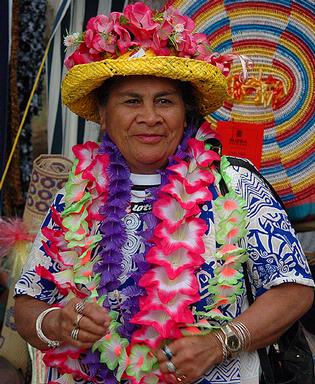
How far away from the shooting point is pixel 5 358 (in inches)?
140

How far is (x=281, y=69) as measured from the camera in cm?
311

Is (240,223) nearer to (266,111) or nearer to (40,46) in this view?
(266,111)

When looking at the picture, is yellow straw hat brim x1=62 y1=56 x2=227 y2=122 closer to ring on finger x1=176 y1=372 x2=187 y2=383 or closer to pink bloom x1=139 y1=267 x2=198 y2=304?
pink bloom x1=139 y1=267 x2=198 y2=304

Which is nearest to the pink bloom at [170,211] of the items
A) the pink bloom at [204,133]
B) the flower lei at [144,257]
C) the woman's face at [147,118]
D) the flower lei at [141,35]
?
the flower lei at [144,257]

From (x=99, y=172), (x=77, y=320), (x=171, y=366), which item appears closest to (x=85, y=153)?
(x=99, y=172)

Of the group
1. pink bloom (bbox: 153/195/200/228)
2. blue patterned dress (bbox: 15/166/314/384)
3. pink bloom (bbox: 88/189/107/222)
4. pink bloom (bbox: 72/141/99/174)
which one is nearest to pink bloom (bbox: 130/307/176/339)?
blue patterned dress (bbox: 15/166/314/384)

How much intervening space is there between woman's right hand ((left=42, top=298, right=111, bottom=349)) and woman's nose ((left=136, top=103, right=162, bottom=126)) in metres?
0.58

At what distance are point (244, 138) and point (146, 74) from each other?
3.19ft

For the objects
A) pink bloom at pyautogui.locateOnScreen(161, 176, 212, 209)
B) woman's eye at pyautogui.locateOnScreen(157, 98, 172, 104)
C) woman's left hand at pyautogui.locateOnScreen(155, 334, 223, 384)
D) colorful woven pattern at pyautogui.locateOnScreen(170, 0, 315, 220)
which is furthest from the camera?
colorful woven pattern at pyautogui.locateOnScreen(170, 0, 315, 220)

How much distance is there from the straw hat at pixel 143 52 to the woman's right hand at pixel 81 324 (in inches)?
27.8

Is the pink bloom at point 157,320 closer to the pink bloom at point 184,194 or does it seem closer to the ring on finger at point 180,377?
the ring on finger at point 180,377

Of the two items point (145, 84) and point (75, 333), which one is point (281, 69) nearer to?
point (145, 84)

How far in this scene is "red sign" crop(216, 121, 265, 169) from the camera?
3131mm

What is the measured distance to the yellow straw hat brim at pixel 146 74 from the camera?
2240 millimetres
